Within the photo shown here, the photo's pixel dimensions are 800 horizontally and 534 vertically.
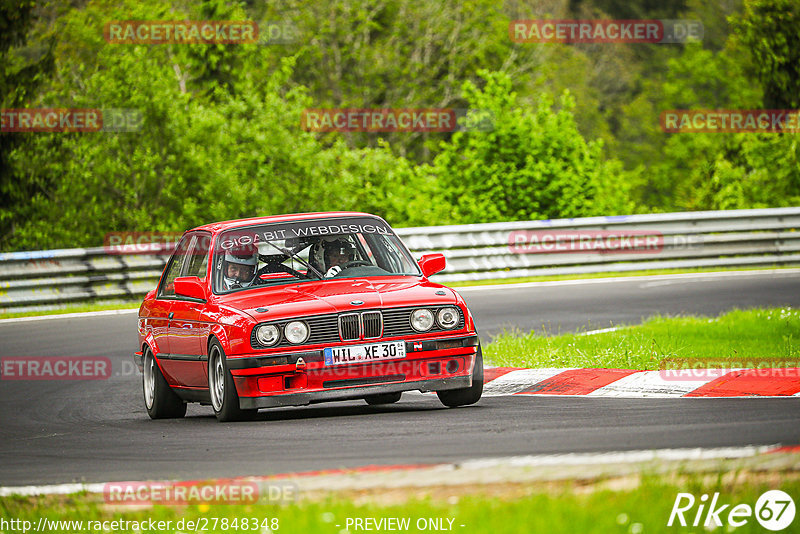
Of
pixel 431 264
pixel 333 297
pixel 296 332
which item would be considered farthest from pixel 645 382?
pixel 296 332

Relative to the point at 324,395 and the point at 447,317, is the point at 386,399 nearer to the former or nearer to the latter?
the point at 447,317

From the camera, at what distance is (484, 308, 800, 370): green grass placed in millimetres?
10461

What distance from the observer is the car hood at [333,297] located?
8719 millimetres

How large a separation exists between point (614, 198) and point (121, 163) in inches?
494

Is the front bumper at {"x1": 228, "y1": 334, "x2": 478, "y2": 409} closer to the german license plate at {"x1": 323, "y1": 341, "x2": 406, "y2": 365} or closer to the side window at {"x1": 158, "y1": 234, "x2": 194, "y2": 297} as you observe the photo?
the german license plate at {"x1": 323, "y1": 341, "x2": 406, "y2": 365}

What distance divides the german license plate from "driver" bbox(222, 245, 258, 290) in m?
1.25

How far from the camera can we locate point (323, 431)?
8.02 m

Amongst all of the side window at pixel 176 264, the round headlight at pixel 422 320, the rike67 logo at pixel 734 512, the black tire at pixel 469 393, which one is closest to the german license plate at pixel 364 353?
the round headlight at pixel 422 320

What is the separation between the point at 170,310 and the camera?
1017 centimetres

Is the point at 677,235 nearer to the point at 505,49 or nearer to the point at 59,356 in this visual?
Result: the point at 59,356

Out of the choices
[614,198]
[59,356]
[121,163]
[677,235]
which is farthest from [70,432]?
[614,198]

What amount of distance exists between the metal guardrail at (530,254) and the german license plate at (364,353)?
12.0m

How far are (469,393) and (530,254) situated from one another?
12.8 meters

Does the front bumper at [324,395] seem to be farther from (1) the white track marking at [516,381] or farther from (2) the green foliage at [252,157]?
(2) the green foliage at [252,157]
